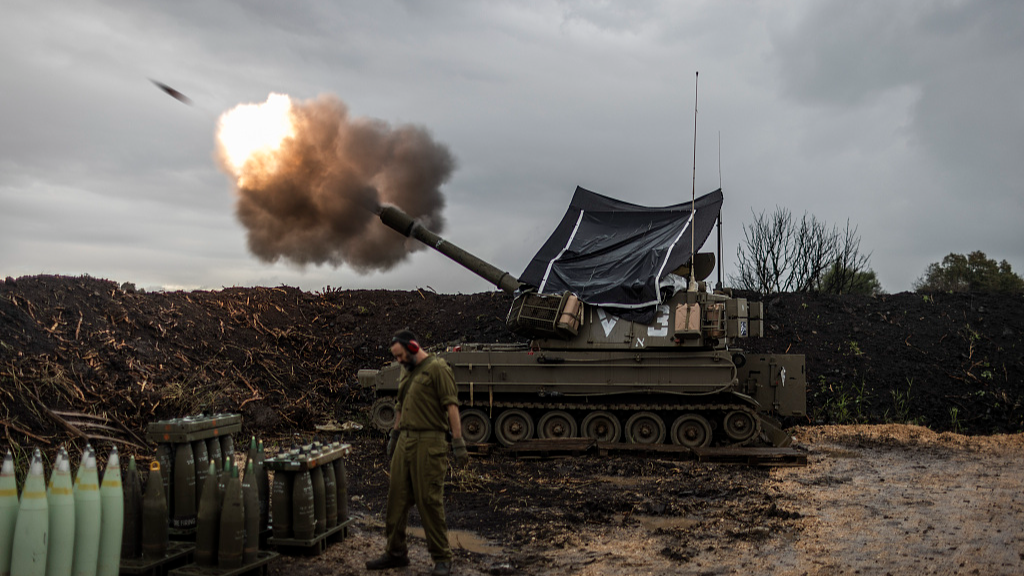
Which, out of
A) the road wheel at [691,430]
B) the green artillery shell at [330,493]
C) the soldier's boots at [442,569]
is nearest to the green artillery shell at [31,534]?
the green artillery shell at [330,493]

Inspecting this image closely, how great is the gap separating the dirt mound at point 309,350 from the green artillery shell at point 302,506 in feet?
21.5

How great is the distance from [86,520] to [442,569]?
2656 millimetres

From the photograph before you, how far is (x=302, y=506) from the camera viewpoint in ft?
21.6

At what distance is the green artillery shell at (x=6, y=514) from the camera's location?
16.7ft

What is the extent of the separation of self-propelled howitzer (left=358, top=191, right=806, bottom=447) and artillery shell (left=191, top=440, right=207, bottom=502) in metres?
7.18

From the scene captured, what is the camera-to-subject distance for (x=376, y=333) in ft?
71.7

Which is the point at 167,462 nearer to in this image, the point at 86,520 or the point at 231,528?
the point at 231,528

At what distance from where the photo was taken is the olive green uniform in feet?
21.3

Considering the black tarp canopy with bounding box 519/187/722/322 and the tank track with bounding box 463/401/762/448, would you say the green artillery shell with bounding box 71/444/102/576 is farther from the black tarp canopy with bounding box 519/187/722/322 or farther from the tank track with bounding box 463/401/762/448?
the black tarp canopy with bounding box 519/187/722/322

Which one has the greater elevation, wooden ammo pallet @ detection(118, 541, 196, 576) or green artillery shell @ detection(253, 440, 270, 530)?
green artillery shell @ detection(253, 440, 270, 530)

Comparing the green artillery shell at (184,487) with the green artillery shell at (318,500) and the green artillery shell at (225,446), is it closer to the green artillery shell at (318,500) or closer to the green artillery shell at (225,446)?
the green artillery shell at (225,446)

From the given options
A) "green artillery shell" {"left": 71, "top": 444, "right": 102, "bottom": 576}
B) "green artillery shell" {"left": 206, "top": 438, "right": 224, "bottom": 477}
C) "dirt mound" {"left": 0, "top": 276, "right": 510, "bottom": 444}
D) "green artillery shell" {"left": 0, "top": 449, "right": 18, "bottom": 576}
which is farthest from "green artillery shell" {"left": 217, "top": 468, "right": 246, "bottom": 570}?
"dirt mound" {"left": 0, "top": 276, "right": 510, "bottom": 444}

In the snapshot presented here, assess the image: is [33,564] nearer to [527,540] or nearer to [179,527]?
[179,527]

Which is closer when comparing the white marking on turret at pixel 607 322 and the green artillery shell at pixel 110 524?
the green artillery shell at pixel 110 524
